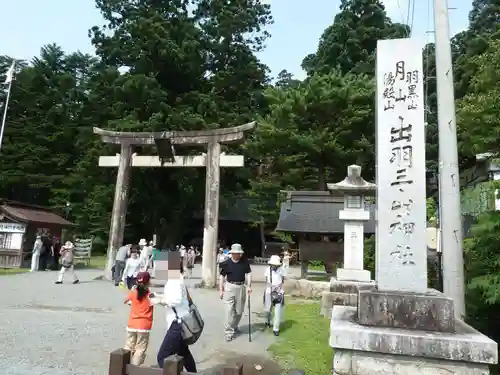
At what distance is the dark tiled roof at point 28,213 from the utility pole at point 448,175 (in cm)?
1743

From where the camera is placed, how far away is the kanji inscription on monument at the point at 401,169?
170 inches

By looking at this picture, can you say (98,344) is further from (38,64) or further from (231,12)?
(38,64)

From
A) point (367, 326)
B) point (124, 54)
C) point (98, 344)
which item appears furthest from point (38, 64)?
point (367, 326)

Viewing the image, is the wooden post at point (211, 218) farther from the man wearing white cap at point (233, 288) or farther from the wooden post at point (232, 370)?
the wooden post at point (232, 370)

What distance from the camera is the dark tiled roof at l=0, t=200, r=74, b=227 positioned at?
1784 cm

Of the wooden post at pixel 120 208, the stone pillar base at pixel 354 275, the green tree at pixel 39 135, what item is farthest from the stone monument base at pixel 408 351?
the green tree at pixel 39 135

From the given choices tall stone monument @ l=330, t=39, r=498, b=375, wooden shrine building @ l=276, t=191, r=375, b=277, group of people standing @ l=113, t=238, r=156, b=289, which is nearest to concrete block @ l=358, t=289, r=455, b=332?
tall stone monument @ l=330, t=39, r=498, b=375

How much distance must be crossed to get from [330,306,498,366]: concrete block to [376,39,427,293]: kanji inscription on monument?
0.65 meters

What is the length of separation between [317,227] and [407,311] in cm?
1099

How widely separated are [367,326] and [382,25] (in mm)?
33969

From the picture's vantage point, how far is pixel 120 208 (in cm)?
1561

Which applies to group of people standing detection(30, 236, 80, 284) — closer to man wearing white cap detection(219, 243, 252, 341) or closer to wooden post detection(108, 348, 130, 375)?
man wearing white cap detection(219, 243, 252, 341)

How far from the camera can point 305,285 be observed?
13.3 m

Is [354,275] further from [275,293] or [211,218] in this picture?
[211,218]
